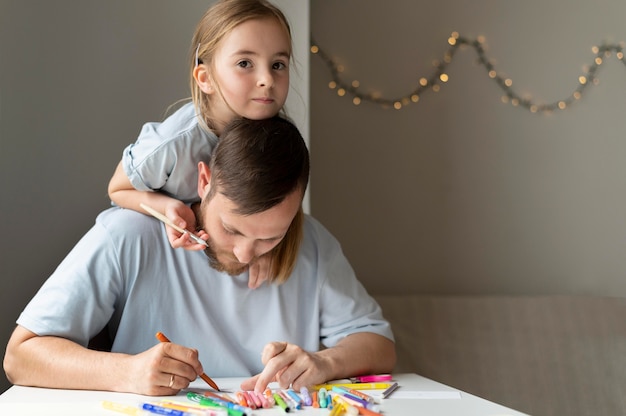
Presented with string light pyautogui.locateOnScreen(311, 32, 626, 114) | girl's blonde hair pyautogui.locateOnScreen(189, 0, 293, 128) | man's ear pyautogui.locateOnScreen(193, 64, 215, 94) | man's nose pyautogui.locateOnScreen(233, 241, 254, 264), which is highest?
string light pyautogui.locateOnScreen(311, 32, 626, 114)

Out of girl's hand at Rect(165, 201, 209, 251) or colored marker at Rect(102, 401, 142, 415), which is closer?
colored marker at Rect(102, 401, 142, 415)

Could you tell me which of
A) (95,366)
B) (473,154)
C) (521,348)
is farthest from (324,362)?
(473,154)

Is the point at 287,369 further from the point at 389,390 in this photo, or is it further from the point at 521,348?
the point at 521,348

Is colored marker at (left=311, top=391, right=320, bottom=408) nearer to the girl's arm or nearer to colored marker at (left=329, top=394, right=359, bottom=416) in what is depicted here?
colored marker at (left=329, top=394, right=359, bottom=416)

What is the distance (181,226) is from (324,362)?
0.40 metres

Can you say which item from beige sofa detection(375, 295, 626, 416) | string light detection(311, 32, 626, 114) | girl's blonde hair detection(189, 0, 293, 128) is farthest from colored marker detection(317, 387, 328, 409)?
string light detection(311, 32, 626, 114)

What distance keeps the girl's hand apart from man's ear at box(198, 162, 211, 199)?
0.19 ft

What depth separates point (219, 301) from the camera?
5.62 feet

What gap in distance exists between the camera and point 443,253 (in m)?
2.96

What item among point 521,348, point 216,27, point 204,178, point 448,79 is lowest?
point 521,348

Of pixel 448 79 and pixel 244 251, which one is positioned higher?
pixel 448 79

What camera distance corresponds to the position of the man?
1.44m

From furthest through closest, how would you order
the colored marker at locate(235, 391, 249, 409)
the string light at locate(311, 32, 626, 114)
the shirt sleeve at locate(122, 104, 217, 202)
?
the string light at locate(311, 32, 626, 114), the shirt sleeve at locate(122, 104, 217, 202), the colored marker at locate(235, 391, 249, 409)

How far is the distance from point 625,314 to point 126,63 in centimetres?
188
